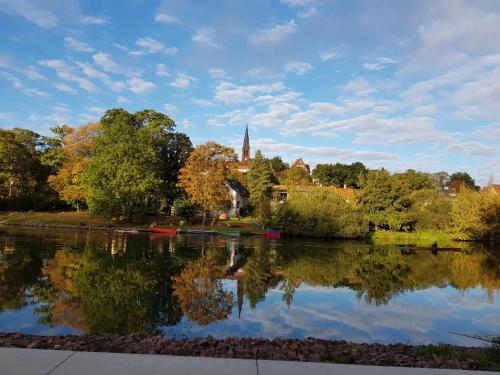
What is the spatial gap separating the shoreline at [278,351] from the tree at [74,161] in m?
49.5

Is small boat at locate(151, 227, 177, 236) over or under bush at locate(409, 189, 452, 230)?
under

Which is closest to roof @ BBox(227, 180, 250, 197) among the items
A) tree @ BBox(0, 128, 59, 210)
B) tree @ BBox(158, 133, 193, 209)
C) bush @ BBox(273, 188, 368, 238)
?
tree @ BBox(158, 133, 193, 209)

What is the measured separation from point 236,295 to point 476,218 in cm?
4571

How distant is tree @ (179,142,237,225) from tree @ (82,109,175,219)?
4767 mm

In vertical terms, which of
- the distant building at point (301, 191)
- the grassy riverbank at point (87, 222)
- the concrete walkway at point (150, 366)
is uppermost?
the distant building at point (301, 191)

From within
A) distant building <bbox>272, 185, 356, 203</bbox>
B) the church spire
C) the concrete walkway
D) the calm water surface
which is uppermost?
the church spire

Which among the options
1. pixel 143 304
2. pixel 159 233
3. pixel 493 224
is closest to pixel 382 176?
pixel 493 224

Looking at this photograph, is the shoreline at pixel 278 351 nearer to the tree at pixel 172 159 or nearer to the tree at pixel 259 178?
the tree at pixel 172 159

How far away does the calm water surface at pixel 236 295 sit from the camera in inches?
480

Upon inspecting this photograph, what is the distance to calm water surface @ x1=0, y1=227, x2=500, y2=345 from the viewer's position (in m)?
12.2

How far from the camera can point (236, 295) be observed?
17.0 metres

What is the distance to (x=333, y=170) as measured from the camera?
106m

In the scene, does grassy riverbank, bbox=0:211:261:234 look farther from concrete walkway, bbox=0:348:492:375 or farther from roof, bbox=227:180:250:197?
concrete walkway, bbox=0:348:492:375

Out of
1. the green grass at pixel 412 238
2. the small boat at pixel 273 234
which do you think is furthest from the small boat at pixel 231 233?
the green grass at pixel 412 238
